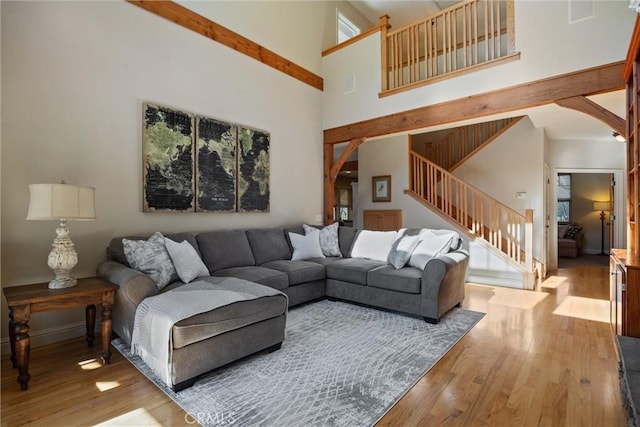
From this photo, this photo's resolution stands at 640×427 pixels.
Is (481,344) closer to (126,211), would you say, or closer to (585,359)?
(585,359)

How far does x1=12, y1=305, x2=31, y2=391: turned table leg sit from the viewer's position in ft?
6.54

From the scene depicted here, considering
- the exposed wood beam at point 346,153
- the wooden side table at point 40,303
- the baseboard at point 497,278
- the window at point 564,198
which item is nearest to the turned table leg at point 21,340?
the wooden side table at point 40,303

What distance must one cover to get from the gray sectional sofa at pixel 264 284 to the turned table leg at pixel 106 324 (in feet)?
0.27

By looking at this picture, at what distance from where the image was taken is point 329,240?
14.6ft

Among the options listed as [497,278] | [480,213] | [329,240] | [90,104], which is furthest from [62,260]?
[480,213]

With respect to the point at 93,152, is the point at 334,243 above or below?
below

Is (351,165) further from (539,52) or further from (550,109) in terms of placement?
(539,52)

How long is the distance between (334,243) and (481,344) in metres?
2.22

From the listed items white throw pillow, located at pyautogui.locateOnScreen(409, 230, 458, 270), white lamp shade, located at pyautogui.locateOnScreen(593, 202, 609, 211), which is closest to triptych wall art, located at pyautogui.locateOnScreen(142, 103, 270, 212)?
white throw pillow, located at pyautogui.locateOnScreen(409, 230, 458, 270)

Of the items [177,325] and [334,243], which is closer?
[177,325]

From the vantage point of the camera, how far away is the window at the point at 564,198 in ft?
29.0

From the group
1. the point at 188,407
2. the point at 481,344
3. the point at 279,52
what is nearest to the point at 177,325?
the point at 188,407

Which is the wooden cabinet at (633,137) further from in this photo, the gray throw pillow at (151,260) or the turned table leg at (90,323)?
the turned table leg at (90,323)

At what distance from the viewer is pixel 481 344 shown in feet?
8.79
